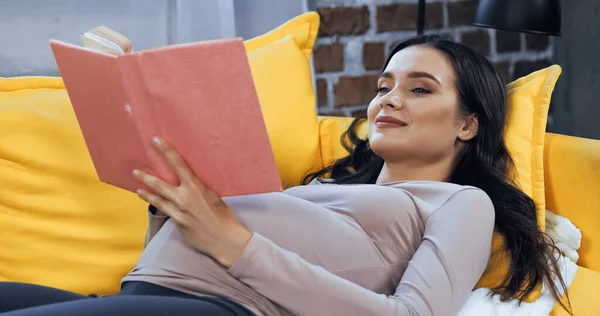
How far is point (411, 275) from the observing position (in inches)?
42.7

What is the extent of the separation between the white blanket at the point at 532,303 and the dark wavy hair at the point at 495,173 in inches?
0.6

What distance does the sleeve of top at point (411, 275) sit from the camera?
1.01m

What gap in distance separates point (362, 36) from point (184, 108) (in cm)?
143

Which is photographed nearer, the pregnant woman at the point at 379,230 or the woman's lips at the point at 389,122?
the pregnant woman at the point at 379,230

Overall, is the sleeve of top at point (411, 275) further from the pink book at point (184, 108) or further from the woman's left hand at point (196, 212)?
the pink book at point (184, 108)

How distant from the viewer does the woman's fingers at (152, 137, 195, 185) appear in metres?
0.91

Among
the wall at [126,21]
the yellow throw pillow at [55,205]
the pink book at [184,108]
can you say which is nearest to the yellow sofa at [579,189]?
the pink book at [184,108]

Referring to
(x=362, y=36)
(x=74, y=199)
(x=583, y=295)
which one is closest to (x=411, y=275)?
(x=583, y=295)

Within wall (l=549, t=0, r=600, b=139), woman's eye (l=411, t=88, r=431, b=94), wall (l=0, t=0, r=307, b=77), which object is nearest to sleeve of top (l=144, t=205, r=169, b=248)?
woman's eye (l=411, t=88, r=431, b=94)

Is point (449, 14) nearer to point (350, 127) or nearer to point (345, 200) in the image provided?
point (350, 127)

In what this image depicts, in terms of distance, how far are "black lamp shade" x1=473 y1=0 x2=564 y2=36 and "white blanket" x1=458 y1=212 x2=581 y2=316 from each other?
0.63 m

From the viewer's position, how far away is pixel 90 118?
39.7 inches

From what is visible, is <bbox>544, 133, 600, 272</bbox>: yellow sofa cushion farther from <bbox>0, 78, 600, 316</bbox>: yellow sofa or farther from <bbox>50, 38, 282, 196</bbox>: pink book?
<bbox>50, 38, 282, 196</bbox>: pink book

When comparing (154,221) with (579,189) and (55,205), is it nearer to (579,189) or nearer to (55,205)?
(55,205)
